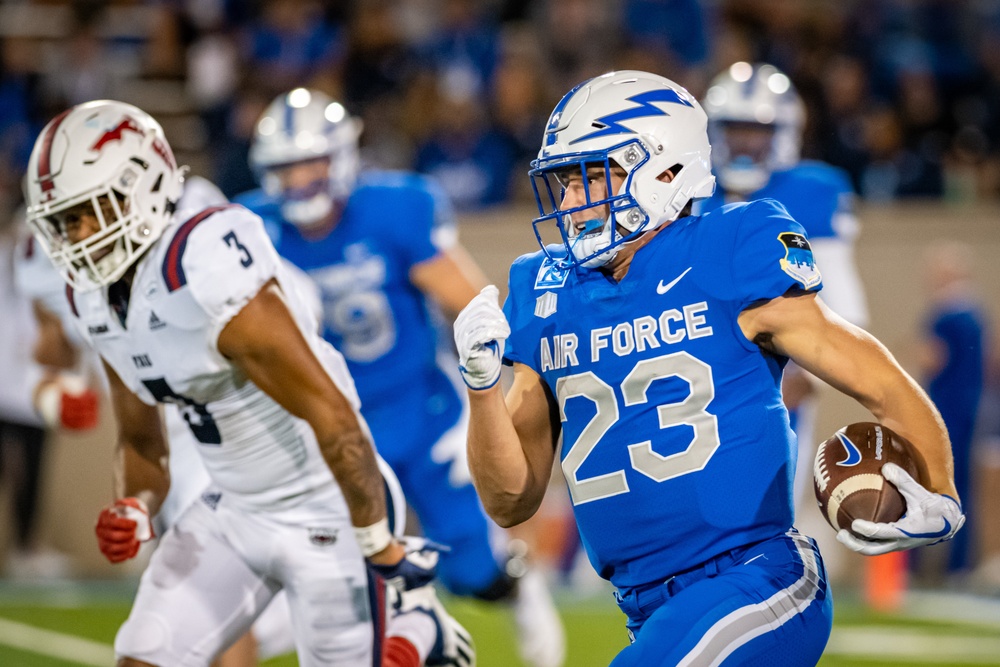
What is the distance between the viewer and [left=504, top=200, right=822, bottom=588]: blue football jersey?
9.41ft

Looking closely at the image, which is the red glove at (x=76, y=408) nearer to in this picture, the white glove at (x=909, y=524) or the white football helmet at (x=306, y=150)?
the white football helmet at (x=306, y=150)

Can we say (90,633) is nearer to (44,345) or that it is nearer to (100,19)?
(44,345)

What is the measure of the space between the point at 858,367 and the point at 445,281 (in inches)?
110

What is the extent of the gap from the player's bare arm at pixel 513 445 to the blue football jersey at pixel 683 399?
11cm

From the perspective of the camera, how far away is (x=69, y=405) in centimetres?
476

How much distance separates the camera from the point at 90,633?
683 centimetres

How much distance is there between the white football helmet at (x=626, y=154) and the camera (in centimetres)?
302

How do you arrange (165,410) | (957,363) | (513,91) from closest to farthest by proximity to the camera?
(165,410) < (957,363) < (513,91)

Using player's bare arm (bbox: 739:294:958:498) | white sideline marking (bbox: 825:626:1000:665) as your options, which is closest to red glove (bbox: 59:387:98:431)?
player's bare arm (bbox: 739:294:958:498)

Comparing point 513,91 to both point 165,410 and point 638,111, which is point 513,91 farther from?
point 638,111

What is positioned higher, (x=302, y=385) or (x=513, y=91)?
(x=302, y=385)

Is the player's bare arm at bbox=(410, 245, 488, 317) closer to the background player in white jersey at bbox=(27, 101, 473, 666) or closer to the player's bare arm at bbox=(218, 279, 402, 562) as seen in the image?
the background player in white jersey at bbox=(27, 101, 473, 666)

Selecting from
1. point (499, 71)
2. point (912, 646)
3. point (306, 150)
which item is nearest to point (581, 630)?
point (912, 646)

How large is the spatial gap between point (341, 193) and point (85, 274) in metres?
2.02
